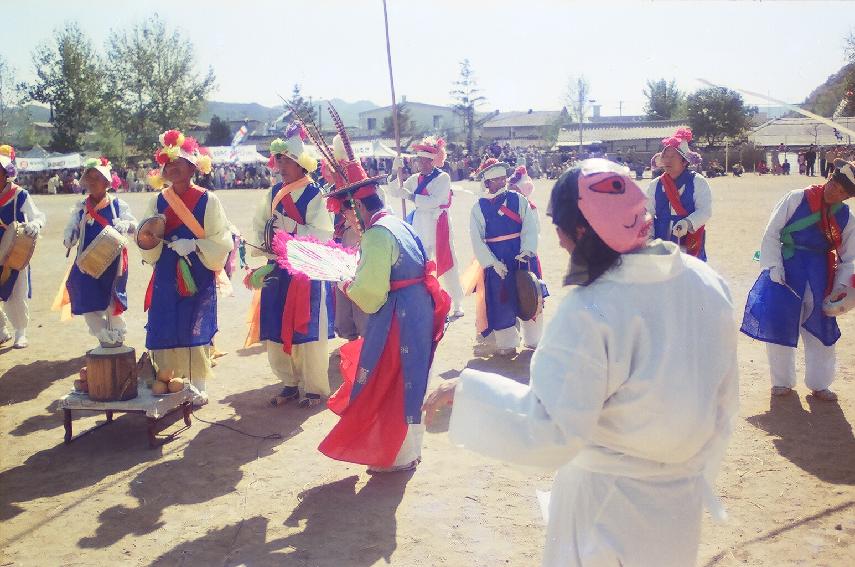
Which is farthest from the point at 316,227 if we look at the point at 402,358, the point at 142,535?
the point at 142,535

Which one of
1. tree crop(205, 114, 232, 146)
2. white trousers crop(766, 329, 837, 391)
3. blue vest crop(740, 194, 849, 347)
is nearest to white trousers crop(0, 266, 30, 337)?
blue vest crop(740, 194, 849, 347)

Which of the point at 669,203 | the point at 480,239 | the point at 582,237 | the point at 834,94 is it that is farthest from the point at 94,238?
the point at 834,94

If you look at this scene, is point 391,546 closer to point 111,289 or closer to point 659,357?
point 659,357

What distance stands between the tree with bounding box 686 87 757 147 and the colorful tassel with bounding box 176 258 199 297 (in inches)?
1927

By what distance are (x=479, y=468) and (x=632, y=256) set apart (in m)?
3.22

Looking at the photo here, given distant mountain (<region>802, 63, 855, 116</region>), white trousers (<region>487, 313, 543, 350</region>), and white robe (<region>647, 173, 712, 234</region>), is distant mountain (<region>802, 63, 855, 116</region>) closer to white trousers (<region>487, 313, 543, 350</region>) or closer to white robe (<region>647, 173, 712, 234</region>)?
white robe (<region>647, 173, 712, 234</region>)

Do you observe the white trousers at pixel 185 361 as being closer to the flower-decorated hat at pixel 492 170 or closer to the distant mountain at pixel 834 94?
the flower-decorated hat at pixel 492 170

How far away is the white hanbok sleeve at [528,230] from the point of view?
743 cm

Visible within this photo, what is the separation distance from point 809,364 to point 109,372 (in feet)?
17.7

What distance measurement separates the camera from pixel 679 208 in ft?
22.5

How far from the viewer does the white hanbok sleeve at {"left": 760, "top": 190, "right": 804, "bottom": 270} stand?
5.71 meters

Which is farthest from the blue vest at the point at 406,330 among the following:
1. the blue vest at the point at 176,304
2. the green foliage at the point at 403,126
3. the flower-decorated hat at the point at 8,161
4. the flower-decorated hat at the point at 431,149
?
the green foliage at the point at 403,126

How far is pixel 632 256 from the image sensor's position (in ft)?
6.44

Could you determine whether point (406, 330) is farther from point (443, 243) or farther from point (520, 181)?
point (443, 243)
